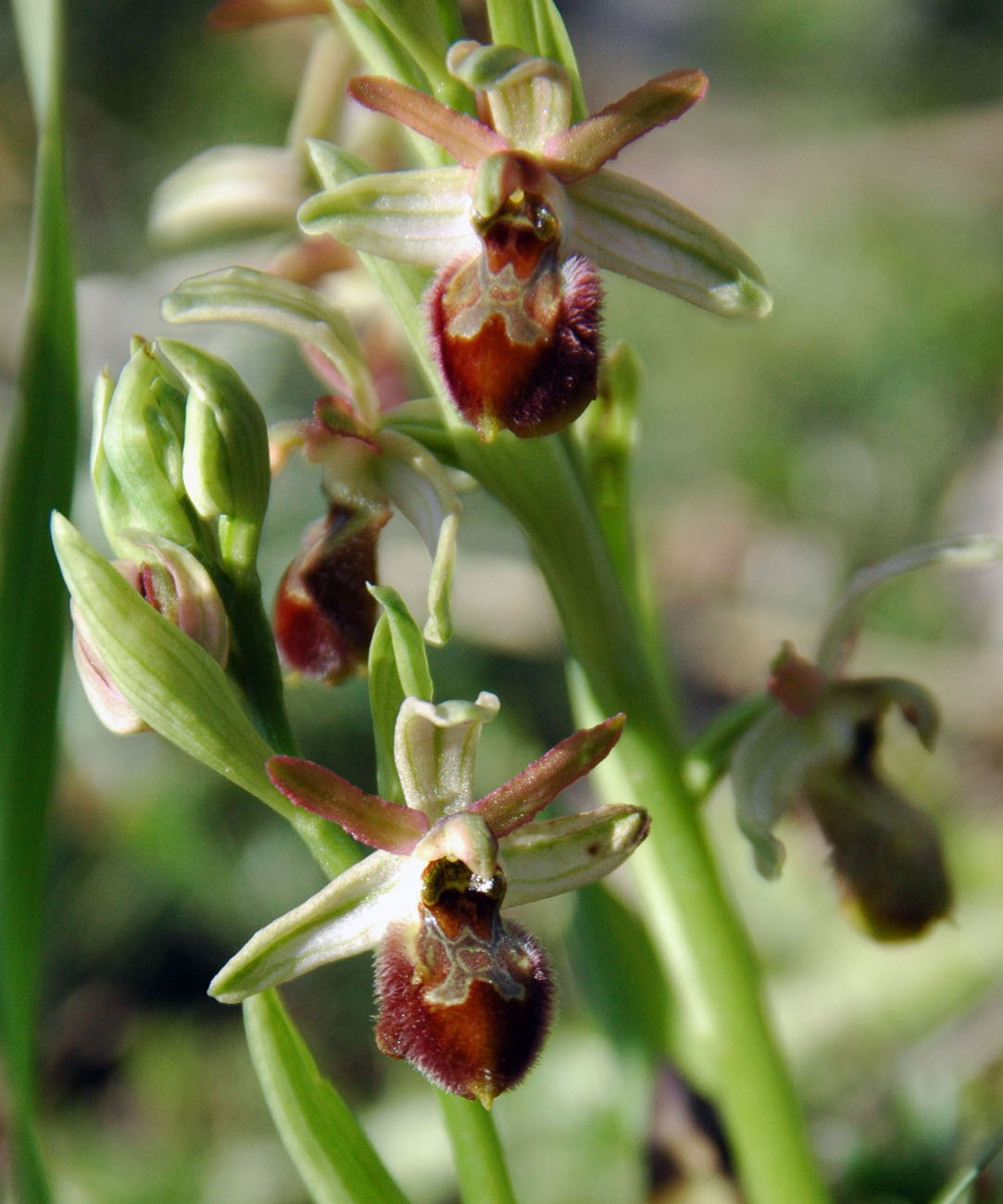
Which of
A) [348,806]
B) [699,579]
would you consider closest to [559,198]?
[348,806]

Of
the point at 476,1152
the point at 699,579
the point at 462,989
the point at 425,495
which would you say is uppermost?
the point at 425,495

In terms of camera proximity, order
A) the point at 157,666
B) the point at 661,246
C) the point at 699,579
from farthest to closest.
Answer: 1. the point at 699,579
2. the point at 661,246
3. the point at 157,666

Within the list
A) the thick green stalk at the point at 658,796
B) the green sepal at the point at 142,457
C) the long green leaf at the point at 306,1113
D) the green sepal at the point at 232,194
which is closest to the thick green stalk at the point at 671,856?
the thick green stalk at the point at 658,796

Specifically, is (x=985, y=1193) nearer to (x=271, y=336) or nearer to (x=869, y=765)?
(x=869, y=765)

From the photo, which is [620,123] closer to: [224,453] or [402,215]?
[402,215]

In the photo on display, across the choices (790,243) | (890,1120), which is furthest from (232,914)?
(790,243)
